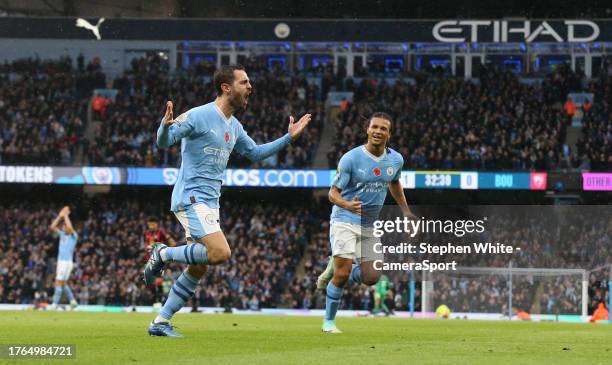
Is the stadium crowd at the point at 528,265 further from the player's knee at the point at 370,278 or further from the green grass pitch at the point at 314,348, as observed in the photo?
the green grass pitch at the point at 314,348

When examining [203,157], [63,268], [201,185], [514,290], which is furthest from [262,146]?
[514,290]

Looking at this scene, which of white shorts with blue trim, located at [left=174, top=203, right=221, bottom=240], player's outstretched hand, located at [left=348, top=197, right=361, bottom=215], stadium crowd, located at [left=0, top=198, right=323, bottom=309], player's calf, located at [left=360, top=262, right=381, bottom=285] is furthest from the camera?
stadium crowd, located at [left=0, top=198, right=323, bottom=309]

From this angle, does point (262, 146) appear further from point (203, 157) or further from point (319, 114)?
point (319, 114)

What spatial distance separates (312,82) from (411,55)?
325 inches

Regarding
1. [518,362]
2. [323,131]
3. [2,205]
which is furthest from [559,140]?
[518,362]

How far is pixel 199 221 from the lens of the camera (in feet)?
34.7

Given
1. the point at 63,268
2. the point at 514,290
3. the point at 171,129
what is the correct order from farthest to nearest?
the point at 514,290 → the point at 63,268 → the point at 171,129

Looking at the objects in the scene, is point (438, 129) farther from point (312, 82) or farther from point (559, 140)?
point (312, 82)

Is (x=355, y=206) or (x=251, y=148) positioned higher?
(x=251, y=148)

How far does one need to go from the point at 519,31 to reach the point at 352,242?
31.5m

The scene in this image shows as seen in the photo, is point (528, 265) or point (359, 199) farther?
point (528, 265)

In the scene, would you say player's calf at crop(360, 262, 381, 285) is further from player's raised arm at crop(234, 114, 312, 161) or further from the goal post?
the goal post

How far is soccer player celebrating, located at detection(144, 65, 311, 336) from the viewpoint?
10422 mm

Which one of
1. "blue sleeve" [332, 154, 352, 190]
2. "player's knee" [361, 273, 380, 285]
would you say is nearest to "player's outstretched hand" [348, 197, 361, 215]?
"blue sleeve" [332, 154, 352, 190]
